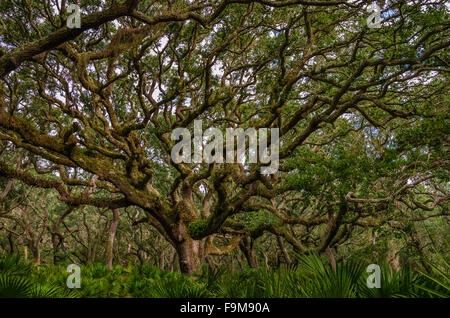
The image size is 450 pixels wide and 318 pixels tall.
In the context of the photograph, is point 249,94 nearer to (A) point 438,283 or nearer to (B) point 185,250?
(B) point 185,250

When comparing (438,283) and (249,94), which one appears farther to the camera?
(249,94)

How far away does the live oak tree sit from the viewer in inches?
234

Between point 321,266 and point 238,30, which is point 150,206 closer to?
point 238,30

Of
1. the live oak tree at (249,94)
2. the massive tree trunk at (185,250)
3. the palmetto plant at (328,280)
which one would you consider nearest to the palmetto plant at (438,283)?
the palmetto plant at (328,280)

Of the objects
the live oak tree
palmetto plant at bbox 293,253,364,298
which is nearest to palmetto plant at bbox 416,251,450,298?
palmetto plant at bbox 293,253,364,298

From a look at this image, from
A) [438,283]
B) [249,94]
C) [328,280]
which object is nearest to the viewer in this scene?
[438,283]

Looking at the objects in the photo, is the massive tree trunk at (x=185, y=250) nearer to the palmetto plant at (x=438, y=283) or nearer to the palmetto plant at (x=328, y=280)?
the palmetto plant at (x=328, y=280)

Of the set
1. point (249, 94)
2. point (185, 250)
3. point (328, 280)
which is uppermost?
point (249, 94)

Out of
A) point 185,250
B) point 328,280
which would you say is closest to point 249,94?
point 185,250

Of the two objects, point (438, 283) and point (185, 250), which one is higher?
point (438, 283)

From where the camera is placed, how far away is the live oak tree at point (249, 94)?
5949 millimetres

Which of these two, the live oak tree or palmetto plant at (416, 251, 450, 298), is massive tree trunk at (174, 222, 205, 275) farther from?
palmetto plant at (416, 251, 450, 298)

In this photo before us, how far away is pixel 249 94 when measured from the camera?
984cm
